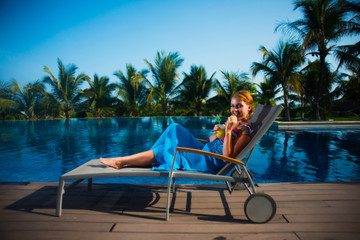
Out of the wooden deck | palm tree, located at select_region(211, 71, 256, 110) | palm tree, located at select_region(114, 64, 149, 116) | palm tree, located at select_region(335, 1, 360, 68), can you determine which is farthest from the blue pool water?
palm tree, located at select_region(114, 64, 149, 116)

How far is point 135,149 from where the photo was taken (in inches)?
230

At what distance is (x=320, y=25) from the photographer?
10258 mm

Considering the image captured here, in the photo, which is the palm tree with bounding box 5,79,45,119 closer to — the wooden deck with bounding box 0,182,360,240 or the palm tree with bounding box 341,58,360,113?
the wooden deck with bounding box 0,182,360,240

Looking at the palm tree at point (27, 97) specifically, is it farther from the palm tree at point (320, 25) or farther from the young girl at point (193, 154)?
the young girl at point (193, 154)

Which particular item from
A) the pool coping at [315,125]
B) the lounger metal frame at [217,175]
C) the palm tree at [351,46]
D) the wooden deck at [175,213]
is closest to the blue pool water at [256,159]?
the wooden deck at [175,213]

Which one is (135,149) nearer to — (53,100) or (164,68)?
(164,68)

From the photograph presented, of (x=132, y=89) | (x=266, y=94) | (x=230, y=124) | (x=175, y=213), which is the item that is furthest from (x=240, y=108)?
(x=132, y=89)

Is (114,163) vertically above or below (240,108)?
below

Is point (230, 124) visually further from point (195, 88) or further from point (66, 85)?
point (66, 85)

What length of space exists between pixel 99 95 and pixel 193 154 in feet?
57.7

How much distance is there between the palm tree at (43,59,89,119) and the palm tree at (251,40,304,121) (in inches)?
552

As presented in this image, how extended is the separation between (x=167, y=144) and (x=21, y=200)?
1.42 m

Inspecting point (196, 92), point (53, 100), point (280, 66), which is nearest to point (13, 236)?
point (280, 66)

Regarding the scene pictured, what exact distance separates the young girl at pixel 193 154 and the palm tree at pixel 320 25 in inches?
407
